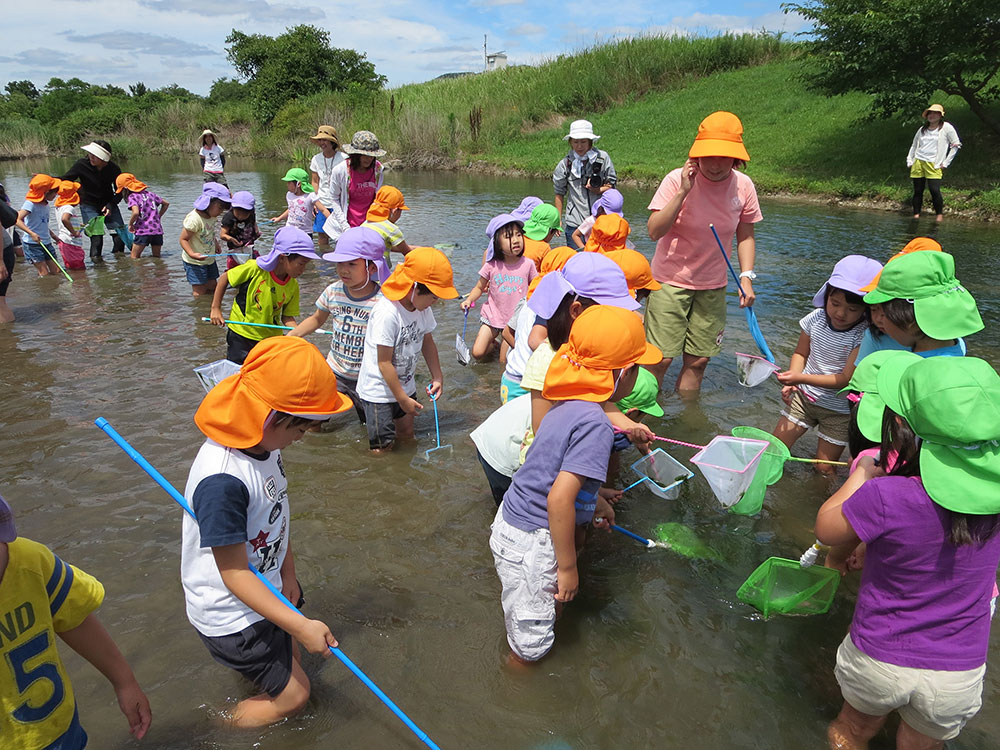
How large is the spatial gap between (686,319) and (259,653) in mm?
3909

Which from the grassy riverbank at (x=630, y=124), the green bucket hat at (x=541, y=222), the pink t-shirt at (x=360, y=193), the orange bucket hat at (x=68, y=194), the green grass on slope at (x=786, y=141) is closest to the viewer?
the green bucket hat at (x=541, y=222)

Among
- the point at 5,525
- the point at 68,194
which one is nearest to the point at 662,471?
the point at 5,525

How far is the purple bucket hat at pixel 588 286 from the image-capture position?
133 inches

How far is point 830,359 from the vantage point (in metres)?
3.98

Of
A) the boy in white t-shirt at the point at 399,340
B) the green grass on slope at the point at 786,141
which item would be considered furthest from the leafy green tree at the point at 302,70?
the boy in white t-shirt at the point at 399,340

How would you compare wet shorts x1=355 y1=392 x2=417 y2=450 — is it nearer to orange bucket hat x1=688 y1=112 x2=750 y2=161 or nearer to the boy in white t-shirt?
the boy in white t-shirt

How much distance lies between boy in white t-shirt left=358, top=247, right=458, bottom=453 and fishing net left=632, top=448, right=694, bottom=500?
62.5 inches

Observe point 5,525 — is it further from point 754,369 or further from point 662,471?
point 754,369

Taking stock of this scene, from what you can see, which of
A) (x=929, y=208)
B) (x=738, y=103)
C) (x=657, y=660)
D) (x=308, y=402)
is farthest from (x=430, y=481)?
(x=738, y=103)

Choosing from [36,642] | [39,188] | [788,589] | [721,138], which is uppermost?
[721,138]

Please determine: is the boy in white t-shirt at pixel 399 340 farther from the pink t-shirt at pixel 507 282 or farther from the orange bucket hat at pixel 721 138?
the orange bucket hat at pixel 721 138

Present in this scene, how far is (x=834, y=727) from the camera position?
101 inches

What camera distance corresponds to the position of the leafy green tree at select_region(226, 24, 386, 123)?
4081cm

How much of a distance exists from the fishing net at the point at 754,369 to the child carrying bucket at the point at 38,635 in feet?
13.7
